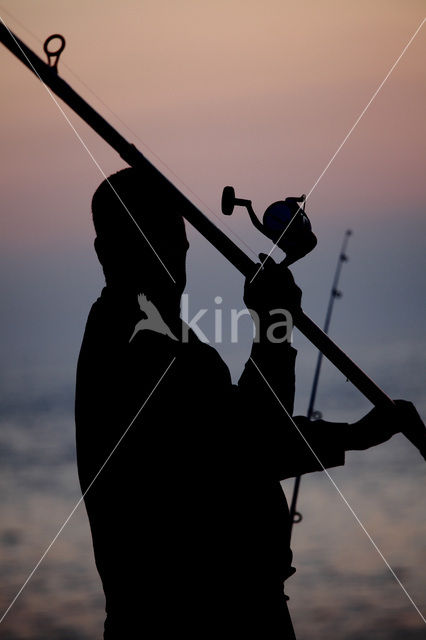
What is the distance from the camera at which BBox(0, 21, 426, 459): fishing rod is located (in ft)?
9.55

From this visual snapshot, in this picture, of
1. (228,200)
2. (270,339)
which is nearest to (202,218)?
(228,200)

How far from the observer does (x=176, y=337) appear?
2.75m

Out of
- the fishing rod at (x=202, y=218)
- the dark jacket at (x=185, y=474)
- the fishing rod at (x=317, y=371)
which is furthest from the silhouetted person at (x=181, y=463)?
the fishing rod at (x=317, y=371)

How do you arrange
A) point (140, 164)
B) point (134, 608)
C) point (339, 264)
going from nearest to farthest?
point (134, 608)
point (140, 164)
point (339, 264)

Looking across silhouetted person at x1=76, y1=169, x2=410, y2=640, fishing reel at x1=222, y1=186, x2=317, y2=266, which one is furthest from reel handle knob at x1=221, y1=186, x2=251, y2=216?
silhouetted person at x1=76, y1=169, x2=410, y2=640

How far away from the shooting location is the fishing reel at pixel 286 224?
310 cm

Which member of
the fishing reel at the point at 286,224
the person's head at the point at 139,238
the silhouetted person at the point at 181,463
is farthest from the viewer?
the fishing reel at the point at 286,224

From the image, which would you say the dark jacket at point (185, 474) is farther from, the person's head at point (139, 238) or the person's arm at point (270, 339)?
the person's head at point (139, 238)

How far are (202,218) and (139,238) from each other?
1.19ft

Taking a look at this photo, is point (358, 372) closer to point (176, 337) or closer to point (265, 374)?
point (265, 374)

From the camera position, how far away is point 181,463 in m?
2.67

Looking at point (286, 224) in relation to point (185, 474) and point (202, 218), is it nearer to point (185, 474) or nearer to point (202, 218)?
point (202, 218)

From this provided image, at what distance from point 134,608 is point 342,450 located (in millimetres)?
751

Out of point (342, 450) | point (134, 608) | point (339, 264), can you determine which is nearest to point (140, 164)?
point (342, 450)
